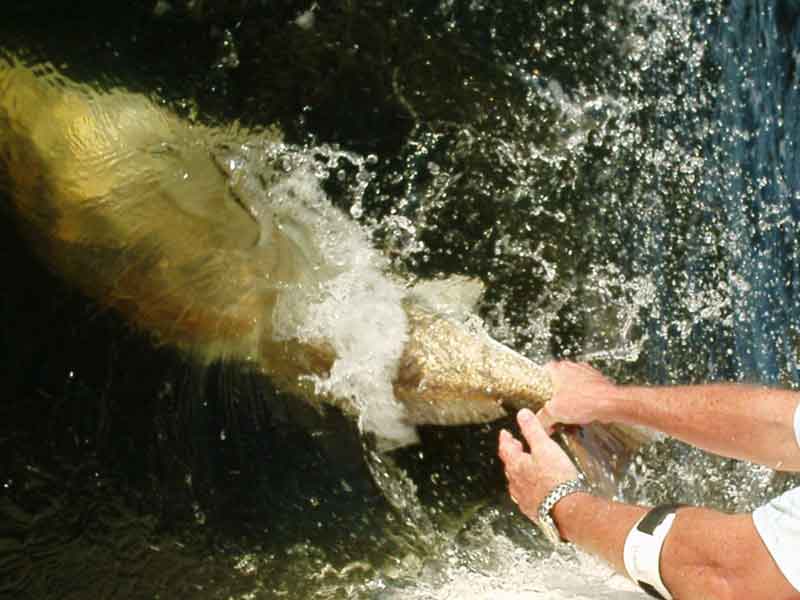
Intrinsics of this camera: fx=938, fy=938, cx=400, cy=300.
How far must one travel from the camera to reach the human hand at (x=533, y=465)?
9.08 feet

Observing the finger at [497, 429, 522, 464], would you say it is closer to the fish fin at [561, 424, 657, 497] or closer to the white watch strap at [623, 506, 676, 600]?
the fish fin at [561, 424, 657, 497]

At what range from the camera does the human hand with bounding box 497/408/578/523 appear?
9.08 feet

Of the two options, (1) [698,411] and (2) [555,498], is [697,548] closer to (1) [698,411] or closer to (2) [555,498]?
(2) [555,498]

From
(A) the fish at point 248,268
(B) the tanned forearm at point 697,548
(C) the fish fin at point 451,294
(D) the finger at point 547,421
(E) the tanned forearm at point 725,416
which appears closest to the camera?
(B) the tanned forearm at point 697,548

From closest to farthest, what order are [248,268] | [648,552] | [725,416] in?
[648,552], [725,416], [248,268]

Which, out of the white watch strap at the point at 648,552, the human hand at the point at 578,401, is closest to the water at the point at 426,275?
the human hand at the point at 578,401

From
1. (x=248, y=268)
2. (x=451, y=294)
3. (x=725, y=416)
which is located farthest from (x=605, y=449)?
(x=248, y=268)

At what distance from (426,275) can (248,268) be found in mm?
676

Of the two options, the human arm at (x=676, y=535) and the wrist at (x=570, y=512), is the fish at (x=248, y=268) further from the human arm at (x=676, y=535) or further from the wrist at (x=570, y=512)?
the wrist at (x=570, y=512)

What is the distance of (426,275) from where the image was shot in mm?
3436

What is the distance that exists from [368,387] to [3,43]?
1553mm

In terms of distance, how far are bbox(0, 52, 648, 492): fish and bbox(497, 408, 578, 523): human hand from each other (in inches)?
6.5

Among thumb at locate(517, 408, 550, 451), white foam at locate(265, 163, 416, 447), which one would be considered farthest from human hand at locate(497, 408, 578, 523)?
white foam at locate(265, 163, 416, 447)

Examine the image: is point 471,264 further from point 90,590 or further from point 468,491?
point 90,590
